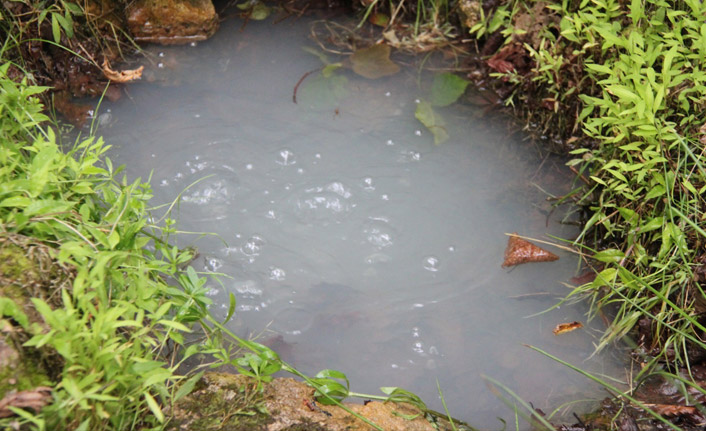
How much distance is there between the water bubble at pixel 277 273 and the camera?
2672mm

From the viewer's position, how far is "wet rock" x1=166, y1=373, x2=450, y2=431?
178cm

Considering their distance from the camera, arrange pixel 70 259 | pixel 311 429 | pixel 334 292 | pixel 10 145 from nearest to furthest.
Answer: pixel 70 259, pixel 311 429, pixel 10 145, pixel 334 292

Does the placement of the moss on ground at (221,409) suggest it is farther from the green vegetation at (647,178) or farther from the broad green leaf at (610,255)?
the broad green leaf at (610,255)

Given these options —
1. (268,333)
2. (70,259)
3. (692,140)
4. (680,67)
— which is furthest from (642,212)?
(70,259)

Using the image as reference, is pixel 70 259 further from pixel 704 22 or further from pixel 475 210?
pixel 704 22

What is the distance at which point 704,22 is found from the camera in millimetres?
2518

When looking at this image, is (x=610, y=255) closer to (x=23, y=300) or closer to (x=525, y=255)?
(x=525, y=255)

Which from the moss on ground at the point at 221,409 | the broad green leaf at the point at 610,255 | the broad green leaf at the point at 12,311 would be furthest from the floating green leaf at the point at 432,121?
the broad green leaf at the point at 12,311

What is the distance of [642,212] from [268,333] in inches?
69.9

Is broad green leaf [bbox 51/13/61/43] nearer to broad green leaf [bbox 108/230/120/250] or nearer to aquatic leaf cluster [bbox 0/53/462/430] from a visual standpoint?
aquatic leaf cluster [bbox 0/53/462/430]

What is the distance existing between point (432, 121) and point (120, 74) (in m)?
1.91

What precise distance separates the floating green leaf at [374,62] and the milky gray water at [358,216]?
75mm

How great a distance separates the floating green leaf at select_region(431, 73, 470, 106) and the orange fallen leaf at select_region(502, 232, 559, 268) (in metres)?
1.11

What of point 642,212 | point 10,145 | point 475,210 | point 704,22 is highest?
point 704,22
